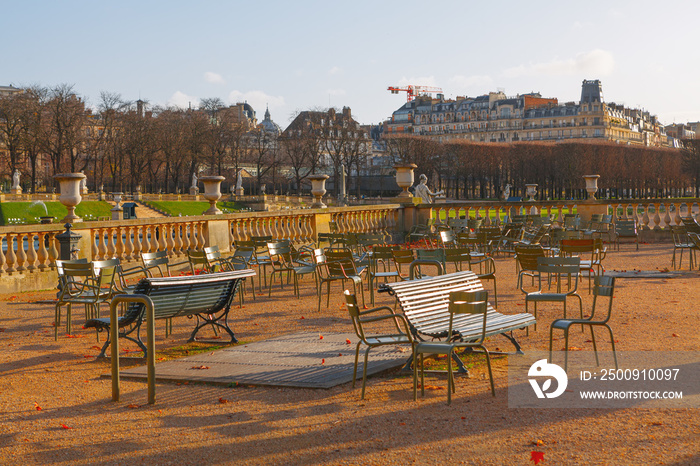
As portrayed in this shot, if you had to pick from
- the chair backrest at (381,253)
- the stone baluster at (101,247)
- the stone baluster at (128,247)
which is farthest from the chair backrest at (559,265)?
the stone baluster at (128,247)

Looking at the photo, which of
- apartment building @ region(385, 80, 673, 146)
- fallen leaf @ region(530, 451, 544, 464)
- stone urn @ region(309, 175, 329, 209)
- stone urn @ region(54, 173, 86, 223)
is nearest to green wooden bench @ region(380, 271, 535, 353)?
fallen leaf @ region(530, 451, 544, 464)

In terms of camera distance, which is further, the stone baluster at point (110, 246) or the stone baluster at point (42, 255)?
the stone baluster at point (110, 246)

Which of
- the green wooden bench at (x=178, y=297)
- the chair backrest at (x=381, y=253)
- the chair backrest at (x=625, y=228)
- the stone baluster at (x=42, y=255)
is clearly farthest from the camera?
the chair backrest at (x=625, y=228)

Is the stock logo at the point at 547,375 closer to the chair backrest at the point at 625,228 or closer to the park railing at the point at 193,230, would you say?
the park railing at the point at 193,230

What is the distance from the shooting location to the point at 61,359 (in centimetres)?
766

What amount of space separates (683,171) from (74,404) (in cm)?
8034

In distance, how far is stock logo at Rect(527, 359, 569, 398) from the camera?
5.70 m

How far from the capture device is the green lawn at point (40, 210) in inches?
1977

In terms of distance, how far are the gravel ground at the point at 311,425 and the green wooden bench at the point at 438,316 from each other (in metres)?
0.36

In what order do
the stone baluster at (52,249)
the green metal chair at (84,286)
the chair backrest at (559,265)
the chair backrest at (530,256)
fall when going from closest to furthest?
the chair backrest at (559,265), the green metal chair at (84,286), the chair backrest at (530,256), the stone baluster at (52,249)

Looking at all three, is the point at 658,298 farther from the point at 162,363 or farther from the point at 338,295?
the point at 162,363

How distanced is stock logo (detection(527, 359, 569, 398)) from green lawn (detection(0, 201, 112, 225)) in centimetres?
4569

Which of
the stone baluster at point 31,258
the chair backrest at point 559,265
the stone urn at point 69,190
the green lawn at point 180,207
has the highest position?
the stone urn at point 69,190

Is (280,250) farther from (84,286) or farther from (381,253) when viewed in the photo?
(84,286)
